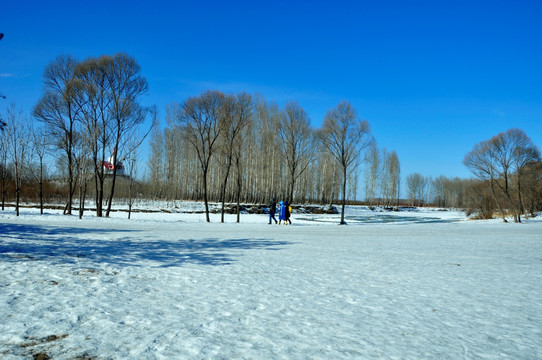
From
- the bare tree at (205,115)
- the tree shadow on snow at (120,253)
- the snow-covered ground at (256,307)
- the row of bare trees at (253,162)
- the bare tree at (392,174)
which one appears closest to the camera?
the snow-covered ground at (256,307)

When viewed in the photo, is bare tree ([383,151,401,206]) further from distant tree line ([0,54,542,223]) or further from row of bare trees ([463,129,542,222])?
row of bare trees ([463,129,542,222])

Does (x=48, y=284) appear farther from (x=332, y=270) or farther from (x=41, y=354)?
(x=332, y=270)

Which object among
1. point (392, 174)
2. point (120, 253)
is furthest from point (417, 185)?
point (120, 253)

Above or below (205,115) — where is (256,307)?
below

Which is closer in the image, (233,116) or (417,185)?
(233,116)

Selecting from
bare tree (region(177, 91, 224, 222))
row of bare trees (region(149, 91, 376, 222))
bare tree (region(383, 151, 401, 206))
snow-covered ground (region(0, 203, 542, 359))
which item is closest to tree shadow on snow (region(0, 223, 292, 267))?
snow-covered ground (region(0, 203, 542, 359))

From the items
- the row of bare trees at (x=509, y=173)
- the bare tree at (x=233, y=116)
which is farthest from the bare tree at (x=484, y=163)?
the bare tree at (x=233, y=116)

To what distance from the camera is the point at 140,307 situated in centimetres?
433

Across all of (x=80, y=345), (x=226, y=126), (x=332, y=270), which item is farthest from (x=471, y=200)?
(x=80, y=345)

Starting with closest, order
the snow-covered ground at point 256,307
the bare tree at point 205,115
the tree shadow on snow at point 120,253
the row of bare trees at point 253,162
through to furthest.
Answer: the snow-covered ground at point 256,307 → the tree shadow on snow at point 120,253 → the bare tree at point 205,115 → the row of bare trees at point 253,162

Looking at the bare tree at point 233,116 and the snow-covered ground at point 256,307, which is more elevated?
the bare tree at point 233,116

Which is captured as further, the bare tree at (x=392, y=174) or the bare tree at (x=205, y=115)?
the bare tree at (x=392, y=174)

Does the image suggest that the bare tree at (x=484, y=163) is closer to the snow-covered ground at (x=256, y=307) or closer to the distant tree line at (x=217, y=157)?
the distant tree line at (x=217, y=157)

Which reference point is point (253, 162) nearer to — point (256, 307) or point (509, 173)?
point (509, 173)
